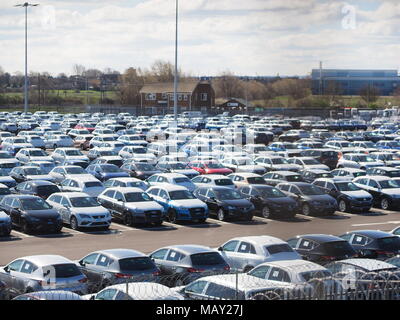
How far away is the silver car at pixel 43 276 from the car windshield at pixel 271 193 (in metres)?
12.9

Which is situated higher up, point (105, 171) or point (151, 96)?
point (151, 96)

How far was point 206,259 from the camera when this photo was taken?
15828mm

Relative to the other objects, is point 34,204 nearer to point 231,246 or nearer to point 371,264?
point 231,246

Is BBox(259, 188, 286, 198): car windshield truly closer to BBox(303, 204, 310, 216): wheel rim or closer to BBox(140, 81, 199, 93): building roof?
BBox(303, 204, 310, 216): wheel rim

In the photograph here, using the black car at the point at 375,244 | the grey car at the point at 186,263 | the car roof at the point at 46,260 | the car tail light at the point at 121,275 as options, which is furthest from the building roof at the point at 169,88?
the car tail light at the point at 121,275

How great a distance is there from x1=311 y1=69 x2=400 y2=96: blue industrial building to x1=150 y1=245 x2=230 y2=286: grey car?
7476 cm

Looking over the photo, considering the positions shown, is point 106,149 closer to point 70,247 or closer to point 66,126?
point 70,247

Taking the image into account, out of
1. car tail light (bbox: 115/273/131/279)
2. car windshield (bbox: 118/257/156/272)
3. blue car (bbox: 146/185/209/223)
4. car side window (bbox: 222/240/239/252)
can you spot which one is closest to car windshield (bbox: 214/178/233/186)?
blue car (bbox: 146/185/209/223)

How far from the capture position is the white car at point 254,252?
16.6m

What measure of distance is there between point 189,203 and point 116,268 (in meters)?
9.90

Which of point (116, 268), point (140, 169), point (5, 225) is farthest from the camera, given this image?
point (140, 169)

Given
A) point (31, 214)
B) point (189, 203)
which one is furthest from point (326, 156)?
point (31, 214)

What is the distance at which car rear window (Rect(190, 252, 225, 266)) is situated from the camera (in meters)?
15.7

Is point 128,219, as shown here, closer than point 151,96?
Yes
